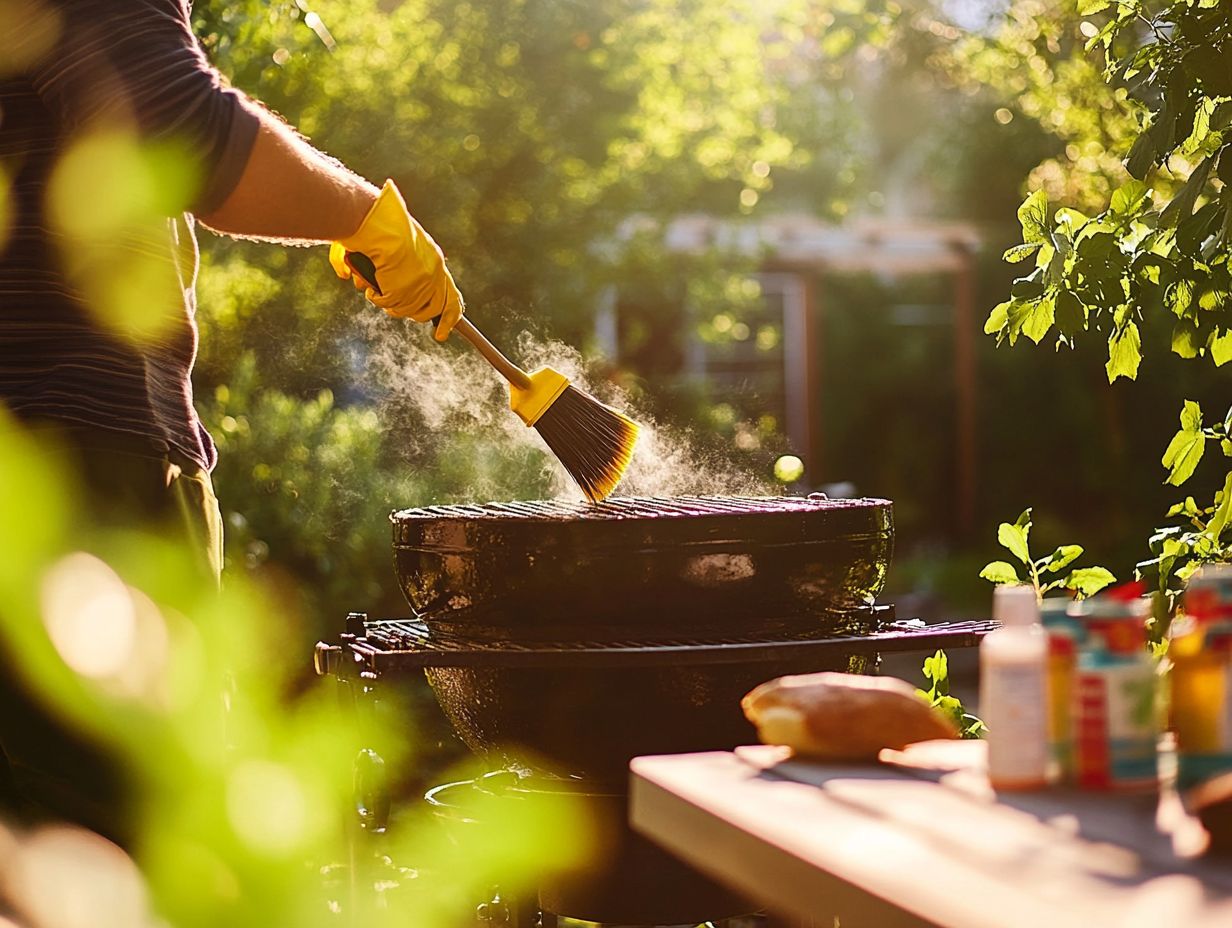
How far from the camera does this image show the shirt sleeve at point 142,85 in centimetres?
175

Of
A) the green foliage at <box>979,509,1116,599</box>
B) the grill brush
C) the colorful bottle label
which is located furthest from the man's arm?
the green foliage at <box>979,509,1116,599</box>

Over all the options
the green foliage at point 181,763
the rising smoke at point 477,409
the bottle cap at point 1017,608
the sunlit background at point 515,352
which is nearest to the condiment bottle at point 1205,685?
the bottle cap at point 1017,608

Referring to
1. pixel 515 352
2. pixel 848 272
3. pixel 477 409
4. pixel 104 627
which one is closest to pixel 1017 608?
pixel 104 627

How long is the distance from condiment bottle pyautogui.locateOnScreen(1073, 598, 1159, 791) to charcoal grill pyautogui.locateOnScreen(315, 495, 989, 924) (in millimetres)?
1033

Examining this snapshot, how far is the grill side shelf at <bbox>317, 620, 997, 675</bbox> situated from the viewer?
232 cm

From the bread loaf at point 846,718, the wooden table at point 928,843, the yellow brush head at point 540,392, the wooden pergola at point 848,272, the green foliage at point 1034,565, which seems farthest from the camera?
the wooden pergola at point 848,272

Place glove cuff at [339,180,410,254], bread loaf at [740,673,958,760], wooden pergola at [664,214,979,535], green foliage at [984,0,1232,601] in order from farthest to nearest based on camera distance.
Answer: wooden pergola at [664,214,979,535], green foliage at [984,0,1232,601], glove cuff at [339,180,410,254], bread loaf at [740,673,958,760]

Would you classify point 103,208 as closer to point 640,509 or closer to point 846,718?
point 846,718

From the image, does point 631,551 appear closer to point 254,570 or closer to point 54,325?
point 54,325

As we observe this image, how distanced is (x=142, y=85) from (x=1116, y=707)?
1262mm

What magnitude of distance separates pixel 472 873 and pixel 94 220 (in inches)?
57.7

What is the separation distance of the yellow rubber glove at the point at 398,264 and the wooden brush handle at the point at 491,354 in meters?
0.08

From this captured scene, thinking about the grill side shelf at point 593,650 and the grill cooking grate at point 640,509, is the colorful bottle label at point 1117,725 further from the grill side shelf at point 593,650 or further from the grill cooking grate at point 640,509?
the grill cooking grate at point 640,509

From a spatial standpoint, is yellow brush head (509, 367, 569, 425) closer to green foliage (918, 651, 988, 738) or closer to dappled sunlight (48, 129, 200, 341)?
dappled sunlight (48, 129, 200, 341)
